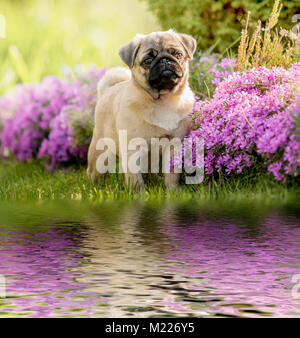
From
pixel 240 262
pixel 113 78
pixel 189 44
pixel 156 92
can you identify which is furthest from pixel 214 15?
pixel 240 262

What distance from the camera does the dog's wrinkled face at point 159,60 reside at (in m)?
5.04

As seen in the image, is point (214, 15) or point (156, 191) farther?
point (214, 15)

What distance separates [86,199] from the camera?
500 centimetres

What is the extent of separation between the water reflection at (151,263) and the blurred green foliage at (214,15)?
4569mm

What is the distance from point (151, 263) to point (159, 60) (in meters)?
2.85

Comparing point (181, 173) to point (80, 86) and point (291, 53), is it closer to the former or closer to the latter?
point (291, 53)

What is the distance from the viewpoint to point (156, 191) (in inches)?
203

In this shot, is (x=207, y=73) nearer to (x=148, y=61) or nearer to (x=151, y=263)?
(x=148, y=61)

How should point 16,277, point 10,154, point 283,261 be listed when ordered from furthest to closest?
point 10,154
point 283,261
point 16,277

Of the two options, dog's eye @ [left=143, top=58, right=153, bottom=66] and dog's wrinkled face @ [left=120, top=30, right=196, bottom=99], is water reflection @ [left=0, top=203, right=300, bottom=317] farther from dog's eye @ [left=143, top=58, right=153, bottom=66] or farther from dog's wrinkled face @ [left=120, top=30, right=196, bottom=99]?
dog's eye @ [left=143, top=58, right=153, bottom=66]

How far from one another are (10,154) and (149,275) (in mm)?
6893
